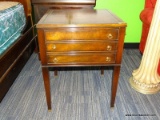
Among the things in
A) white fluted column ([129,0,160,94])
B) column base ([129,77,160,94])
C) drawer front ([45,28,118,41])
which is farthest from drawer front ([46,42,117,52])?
column base ([129,77,160,94])

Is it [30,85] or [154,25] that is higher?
[154,25]

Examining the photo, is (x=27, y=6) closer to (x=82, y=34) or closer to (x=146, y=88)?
(x=82, y=34)

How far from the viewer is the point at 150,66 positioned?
1635 mm

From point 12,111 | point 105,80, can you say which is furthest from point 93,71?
point 12,111

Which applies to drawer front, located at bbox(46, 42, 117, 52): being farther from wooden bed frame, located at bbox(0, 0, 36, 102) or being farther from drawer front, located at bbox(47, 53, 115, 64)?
wooden bed frame, located at bbox(0, 0, 36, 102)

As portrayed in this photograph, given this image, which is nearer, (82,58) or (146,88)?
(82,58)

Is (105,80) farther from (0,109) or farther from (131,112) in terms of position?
(0,109)

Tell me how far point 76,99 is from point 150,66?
0.85 m

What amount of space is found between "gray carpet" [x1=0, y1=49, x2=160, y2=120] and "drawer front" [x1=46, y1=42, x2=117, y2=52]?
648 mm

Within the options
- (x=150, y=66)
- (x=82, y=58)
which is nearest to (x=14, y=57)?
(x=82, y=58)

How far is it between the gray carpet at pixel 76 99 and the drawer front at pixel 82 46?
0.65 meters

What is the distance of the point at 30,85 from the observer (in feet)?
6.16

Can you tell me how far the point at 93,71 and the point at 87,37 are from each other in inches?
42.3

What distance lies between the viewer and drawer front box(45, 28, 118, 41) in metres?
1.12
